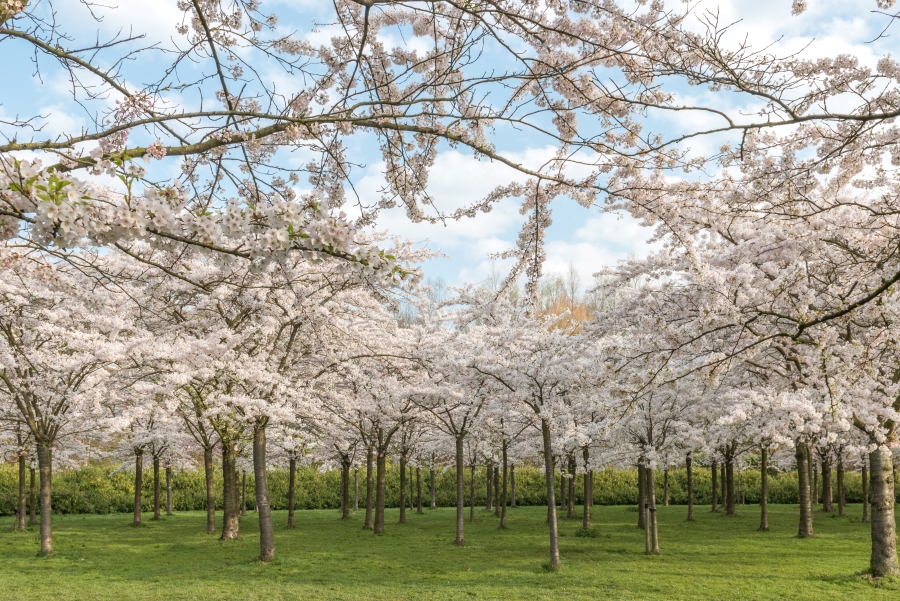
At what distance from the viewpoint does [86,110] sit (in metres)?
4.70

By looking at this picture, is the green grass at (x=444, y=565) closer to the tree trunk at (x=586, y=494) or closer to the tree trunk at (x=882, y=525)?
the tree trunk at (x=882, y=525)

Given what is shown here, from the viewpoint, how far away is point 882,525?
35.5 ft

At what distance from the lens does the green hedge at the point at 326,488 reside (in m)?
28.3

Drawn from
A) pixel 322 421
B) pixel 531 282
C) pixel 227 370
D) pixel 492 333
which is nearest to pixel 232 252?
pixel 531 282

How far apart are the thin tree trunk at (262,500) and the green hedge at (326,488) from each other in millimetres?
16641

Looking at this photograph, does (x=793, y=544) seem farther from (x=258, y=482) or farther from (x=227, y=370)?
(x=227, y=370)

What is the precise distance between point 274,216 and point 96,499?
98.7 ft

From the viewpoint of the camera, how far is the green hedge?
2831cm

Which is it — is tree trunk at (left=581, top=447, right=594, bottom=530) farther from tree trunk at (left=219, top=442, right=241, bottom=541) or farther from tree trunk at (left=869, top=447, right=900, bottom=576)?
tree trunk at (left=219, top=442, right=241, bottom=541)

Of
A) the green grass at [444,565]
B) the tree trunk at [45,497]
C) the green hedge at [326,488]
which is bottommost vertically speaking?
the green hedge at [326,488]

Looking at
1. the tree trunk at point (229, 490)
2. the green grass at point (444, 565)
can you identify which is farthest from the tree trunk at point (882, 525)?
the tree trunk at point (229, 490)

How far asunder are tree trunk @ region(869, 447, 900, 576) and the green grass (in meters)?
0.39

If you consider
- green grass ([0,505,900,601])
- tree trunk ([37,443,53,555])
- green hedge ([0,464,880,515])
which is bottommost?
green hedge ([0,464,880,515])

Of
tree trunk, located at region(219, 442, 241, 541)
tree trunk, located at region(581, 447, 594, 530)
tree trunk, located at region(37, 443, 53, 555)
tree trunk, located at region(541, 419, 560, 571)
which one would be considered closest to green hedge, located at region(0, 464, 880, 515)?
tree trunk, located at region(581, 447, 594, 530)
